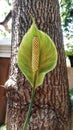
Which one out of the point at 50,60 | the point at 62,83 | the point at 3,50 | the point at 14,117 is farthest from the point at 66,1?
the point at 50,60

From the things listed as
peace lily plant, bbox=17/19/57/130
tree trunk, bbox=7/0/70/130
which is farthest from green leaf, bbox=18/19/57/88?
tree trunk, bbox=7/0/70/130

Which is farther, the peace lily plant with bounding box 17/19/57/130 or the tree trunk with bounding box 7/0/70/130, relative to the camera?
the tree trunk with bounding box 7/0/70/130

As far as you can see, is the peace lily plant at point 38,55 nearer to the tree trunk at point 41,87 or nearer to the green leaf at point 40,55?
the green leaf at point 40,55

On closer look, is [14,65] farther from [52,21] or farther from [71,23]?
[71,23]

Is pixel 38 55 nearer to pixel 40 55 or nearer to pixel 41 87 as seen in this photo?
pixel 40 55

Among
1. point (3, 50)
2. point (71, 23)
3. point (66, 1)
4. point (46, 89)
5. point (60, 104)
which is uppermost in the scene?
point (66, 1)

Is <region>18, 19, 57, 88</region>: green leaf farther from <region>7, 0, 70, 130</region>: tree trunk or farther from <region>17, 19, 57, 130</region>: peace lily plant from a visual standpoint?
<region>7, 0, 70, 130</region>: tree trunk

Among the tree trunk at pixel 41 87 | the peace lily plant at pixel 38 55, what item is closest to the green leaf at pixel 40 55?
the peace lily plant at pixel 38 55

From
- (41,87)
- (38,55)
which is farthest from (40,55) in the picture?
(41,87)
